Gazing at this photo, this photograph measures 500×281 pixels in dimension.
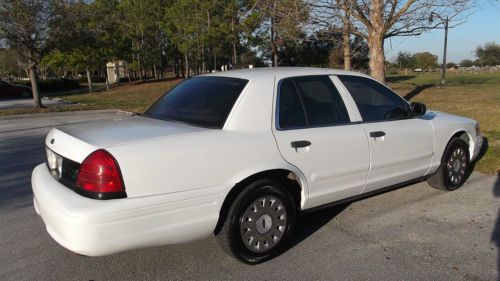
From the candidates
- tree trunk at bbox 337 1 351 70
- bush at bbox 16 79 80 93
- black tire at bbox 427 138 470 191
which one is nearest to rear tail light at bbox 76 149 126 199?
black tire at bbox 427 138 470 191

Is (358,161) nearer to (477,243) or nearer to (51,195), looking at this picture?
(477,243)

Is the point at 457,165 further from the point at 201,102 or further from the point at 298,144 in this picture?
the point at 201,102

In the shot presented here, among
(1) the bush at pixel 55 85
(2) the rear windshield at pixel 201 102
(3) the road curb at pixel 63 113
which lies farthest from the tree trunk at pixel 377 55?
(1) the bush at pixel 55 85

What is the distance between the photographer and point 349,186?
4.16 m

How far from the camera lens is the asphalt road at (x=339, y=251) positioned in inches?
134

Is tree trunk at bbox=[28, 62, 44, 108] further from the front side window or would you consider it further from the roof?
the front side window

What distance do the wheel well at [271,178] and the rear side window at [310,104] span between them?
0.40 m

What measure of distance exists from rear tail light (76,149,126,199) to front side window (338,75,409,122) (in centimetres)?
245

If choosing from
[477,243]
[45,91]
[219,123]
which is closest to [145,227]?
[219,123]

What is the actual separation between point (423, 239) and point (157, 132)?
2604 mm

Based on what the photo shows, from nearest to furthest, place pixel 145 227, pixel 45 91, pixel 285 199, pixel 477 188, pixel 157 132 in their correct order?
1. pixel 145 227
2. pixel 157 132
3. pixel 285 199
4. pixel 477 188
5. pixel 45 91

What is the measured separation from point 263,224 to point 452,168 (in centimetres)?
303

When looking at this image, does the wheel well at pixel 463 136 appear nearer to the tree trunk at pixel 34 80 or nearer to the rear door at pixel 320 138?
the rear door at pixel 320 138

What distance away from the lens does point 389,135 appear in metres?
4.42
